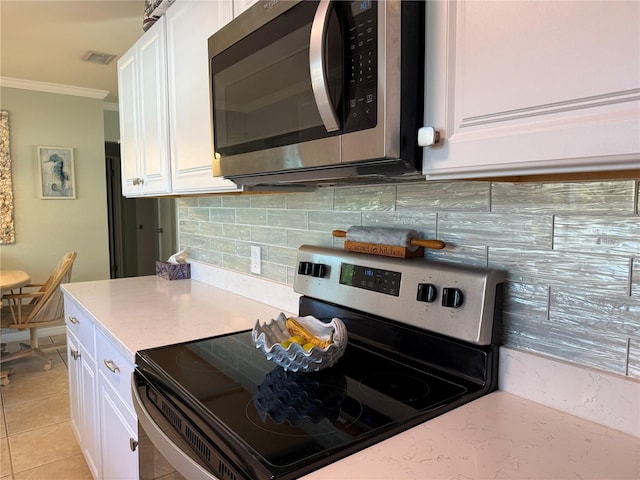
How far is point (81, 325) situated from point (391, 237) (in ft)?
4.84

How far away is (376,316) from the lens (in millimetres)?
1167

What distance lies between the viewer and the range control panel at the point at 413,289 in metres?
0.92

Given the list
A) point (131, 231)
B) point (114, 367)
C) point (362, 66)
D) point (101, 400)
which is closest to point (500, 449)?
point (362, 66)

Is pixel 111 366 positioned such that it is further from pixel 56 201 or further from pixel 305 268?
pixel 56 201

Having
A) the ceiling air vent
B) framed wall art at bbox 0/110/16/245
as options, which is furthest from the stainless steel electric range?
framed wall art at bbox 0/110/16/245

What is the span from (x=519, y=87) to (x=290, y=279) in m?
1.15

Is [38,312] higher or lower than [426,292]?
lower

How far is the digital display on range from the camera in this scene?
1.10m

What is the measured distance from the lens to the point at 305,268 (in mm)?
1393

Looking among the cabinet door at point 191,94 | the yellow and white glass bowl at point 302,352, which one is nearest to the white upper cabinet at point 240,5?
the cabinet door at point 191,94

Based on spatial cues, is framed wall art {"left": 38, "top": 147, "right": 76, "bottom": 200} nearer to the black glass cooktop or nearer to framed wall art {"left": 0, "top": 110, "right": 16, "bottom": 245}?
framed wall art {"left": 0, "top": 110, "right": 16, "bottom": 245}

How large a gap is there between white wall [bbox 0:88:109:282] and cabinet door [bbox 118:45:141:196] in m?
2.08

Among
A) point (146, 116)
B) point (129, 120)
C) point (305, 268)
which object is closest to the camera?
point (305, 268)

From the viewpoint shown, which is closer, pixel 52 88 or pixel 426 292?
pixel 426 292
